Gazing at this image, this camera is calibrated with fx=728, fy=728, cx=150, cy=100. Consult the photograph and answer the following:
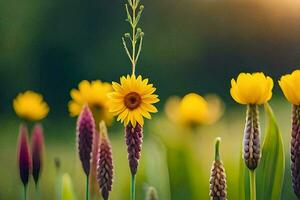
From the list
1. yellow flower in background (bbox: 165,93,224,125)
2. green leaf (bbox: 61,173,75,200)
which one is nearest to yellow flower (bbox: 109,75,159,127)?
green leaf (bbox: 61,173,75,200)

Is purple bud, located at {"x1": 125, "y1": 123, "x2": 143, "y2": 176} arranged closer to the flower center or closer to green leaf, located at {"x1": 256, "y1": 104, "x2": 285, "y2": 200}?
the flower center

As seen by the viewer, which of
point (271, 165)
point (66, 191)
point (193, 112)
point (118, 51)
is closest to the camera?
point (271, 165)

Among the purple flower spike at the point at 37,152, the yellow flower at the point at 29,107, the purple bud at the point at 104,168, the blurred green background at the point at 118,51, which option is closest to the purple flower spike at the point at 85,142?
the purple bud at the point at 104,168

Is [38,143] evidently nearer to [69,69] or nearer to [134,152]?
[134,152]

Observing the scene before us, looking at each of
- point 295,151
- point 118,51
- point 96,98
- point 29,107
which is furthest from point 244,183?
point 118,51

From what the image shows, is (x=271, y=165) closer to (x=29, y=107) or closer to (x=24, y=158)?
(x=24, y=158)

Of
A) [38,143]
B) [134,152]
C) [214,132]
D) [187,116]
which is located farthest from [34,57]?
[134,152]
